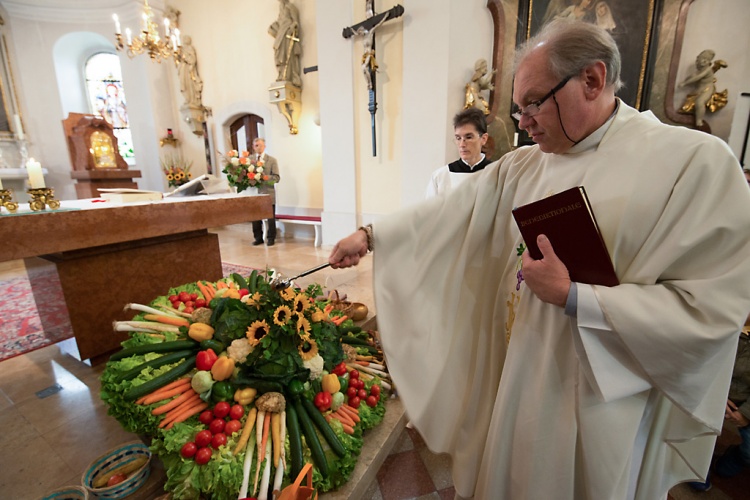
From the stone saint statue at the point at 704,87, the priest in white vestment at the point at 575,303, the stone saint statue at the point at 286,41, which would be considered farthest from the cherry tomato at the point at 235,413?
the stone saint statue at the point at 286,41

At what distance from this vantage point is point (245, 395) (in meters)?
1.52

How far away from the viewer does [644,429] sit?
1060 millimetres

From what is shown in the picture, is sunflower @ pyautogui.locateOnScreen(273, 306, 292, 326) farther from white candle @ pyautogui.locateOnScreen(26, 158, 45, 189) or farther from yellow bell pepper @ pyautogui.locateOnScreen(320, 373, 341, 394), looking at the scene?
white candle @ pyautogui.locateOnScreen(26, 158, 45, 189)

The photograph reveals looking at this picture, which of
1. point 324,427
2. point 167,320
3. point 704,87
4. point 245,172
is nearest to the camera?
point 324,427

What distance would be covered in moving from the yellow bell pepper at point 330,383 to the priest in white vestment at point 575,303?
1.34 feet

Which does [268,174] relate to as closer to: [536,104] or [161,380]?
[161,380]

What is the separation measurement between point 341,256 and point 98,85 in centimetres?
1259

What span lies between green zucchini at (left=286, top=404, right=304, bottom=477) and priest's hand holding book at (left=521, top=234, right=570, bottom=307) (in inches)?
44.1

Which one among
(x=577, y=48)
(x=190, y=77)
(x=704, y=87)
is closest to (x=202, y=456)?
(x=577, y=48)

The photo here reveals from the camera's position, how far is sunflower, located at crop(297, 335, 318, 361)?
1.62 meters

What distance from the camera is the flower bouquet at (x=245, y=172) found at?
234 inches

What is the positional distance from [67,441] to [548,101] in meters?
2.56

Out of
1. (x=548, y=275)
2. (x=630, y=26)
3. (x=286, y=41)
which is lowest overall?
(x=548, y=275)

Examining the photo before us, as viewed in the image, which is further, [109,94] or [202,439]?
[109,94]
